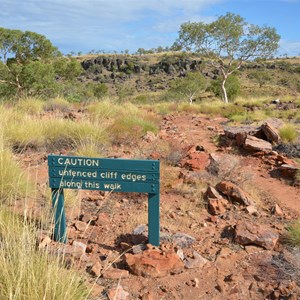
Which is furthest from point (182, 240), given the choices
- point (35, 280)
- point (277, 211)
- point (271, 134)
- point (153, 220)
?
point (271, 134)

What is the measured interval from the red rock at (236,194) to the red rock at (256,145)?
2.64m

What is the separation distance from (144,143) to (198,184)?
2.67 meters

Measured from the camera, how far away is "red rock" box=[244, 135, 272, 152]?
7358mm

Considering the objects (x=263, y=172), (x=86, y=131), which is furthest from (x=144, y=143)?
(x=263, y=172)

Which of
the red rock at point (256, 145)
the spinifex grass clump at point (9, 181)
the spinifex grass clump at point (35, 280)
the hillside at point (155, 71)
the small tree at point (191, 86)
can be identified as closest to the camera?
the spinifex grass clump at point (35, 280)

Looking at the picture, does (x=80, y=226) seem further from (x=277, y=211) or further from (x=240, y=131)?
(x=240, y=131)

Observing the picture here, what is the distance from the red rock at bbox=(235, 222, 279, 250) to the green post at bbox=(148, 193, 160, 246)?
0.89 metres

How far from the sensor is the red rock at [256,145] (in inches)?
290

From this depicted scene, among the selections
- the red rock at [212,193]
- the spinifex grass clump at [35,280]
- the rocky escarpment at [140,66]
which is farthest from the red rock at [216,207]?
the rocky escarpment at [140,66]

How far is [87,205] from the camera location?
4.71m

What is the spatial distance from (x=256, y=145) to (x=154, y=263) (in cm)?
482

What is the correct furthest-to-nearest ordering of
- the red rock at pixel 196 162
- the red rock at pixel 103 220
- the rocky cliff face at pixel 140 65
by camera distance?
1. the rocky cliff face at pixel 140 65
2. the red rock at pixel 196 162
3. the red rock at pixel 103 220

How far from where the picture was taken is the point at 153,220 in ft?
11.6

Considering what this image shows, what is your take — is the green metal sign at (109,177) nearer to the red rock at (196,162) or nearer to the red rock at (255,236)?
the red rock at (255,236)
